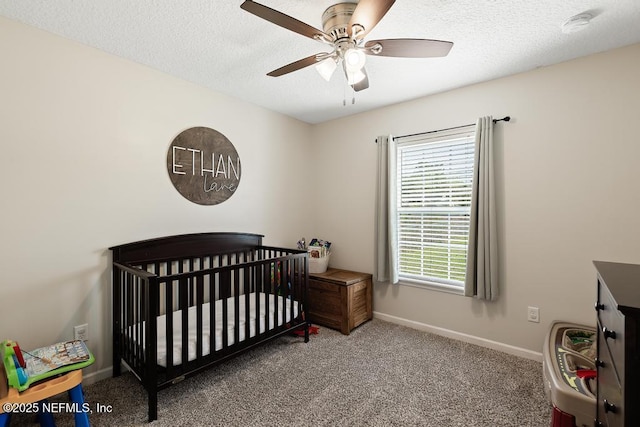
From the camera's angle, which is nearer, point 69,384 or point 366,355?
point 69,384

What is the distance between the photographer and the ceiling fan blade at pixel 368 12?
1.25m

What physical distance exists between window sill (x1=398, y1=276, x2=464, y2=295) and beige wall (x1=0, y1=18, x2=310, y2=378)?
6.83 feet

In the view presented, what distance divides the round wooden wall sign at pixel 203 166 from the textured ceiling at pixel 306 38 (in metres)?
0.50

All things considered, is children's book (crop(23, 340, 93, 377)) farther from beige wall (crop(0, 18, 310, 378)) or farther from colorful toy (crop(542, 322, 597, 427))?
colorful toy (crop(542, 322, 597, 427))

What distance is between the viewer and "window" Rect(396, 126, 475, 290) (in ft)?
8.94

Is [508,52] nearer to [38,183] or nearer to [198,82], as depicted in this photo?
[198,82]

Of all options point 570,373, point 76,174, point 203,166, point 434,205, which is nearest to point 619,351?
point 570,373

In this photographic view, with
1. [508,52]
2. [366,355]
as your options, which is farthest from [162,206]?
[508,52]

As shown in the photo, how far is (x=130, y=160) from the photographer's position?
2229 mm

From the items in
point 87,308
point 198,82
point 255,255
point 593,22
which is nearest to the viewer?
point 593,22

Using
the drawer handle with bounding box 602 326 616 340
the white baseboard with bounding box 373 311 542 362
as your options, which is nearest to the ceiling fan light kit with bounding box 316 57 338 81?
the drawer handle with bounding box 602 326 616 340

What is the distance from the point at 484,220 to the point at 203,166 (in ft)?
8.28

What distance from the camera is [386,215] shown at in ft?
10.0

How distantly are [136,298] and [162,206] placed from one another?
0.84m
